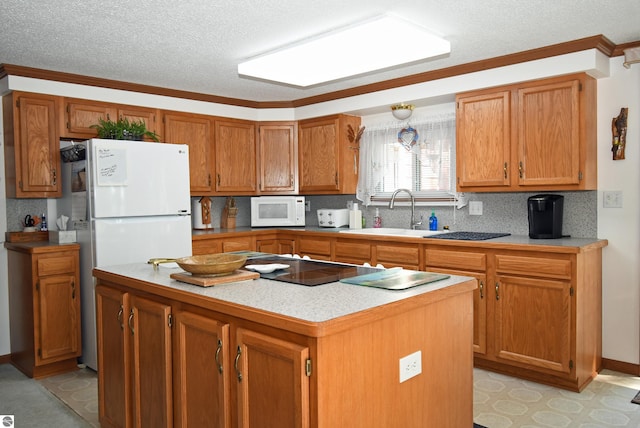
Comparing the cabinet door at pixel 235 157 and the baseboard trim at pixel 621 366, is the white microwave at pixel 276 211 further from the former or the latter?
the baseboard trim at pixel 621 366

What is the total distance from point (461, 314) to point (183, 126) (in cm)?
344

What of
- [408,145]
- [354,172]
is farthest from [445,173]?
[354,172]

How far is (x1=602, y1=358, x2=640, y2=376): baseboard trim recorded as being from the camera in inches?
132

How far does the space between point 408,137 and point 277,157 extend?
1393mm

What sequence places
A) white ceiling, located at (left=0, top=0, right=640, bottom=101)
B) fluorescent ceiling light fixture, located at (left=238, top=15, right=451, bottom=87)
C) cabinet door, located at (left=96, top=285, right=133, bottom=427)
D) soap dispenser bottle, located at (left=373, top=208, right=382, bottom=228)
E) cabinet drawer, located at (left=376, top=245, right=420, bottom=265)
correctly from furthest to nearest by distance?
1. soap dispenser bottle, located at (left=373, top=208, right=382, bottom=228)
2. cabinet drawer, located at (left=376, top=245, right=420, bottom=265)
3. white ceiling, located at (left=0, top=0, right=640, bottom=101)
4. fluorescent ceiling light fixture, located at (left=238, top=15, right=451, bottom=87)
5. cabinet door, located at (left=96, top=285, right=133, bottom=427)

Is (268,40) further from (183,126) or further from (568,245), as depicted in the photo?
(568,245)

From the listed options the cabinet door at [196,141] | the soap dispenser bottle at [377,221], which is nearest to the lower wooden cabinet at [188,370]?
the cabinet door at [196,141]

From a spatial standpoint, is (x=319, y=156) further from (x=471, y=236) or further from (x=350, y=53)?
(x=350, y=53)

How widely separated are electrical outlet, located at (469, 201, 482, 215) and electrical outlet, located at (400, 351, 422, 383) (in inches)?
102

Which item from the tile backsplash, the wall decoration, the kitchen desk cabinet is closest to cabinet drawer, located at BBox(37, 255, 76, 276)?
the kitchen desk cabinet

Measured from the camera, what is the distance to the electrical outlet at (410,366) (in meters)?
1.73

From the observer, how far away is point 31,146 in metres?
3.74

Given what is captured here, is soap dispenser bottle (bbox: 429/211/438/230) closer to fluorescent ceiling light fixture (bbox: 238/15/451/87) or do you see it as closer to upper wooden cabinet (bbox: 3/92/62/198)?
fluorescent ceiling light fixture (bbox: 238/15/451/87)

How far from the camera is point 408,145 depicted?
465 cm
